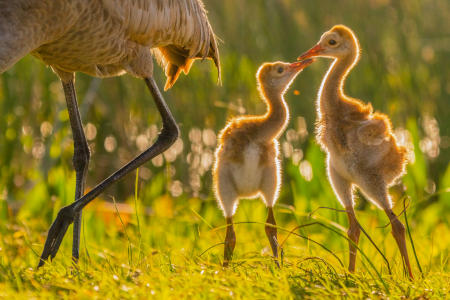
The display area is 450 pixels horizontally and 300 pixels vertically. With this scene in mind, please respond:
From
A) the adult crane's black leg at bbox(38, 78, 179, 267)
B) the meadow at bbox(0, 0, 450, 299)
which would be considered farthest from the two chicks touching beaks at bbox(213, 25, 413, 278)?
the meadow at bbox(0, 0, 450, 299)

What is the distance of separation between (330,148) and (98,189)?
4.07ft

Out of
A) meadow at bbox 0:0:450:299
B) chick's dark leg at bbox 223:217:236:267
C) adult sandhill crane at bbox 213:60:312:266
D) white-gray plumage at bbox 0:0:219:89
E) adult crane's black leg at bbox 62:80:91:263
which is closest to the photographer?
white-gray plumage at bbox 0:0:219:89

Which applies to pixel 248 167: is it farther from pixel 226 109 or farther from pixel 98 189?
pixel 226 109

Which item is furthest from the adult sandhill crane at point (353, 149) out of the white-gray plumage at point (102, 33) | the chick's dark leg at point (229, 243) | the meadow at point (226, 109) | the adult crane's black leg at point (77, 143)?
the meadow at point (226, 109)

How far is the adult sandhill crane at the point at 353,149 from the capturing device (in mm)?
3494

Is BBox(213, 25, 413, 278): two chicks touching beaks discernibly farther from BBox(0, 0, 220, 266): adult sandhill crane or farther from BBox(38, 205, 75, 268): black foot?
BBox(38, 205, 75, 268): black foot

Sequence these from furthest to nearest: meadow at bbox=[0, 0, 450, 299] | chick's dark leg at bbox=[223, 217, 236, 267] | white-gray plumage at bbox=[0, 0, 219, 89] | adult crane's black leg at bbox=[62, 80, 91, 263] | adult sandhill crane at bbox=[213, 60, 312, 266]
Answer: meadow at bbox=[0, 0, 450, 299], adult crane's black leg at bbox=[62, 80, 91, 263], adult sandhill crane at bbox=[213, 60, 312, 266], chick's dark leg at bbox=[223, 217, 236, 267], white-gray plumage at bbox=[0, 0, 219, 89]

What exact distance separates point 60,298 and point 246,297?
727 mm

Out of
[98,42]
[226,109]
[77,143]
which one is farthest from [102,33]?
[226,109]

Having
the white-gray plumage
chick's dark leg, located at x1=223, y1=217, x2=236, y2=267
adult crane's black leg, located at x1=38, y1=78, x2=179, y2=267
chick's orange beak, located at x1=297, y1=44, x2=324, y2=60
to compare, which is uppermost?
the white-gray plumage

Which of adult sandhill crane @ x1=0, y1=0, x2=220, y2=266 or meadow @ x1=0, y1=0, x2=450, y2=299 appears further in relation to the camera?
meadow @ x1=0, y1=0, x2=450, y2=299

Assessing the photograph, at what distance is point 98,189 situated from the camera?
388 centimetres

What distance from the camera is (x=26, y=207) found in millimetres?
5754

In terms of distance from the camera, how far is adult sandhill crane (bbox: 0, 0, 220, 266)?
3.44 meters
